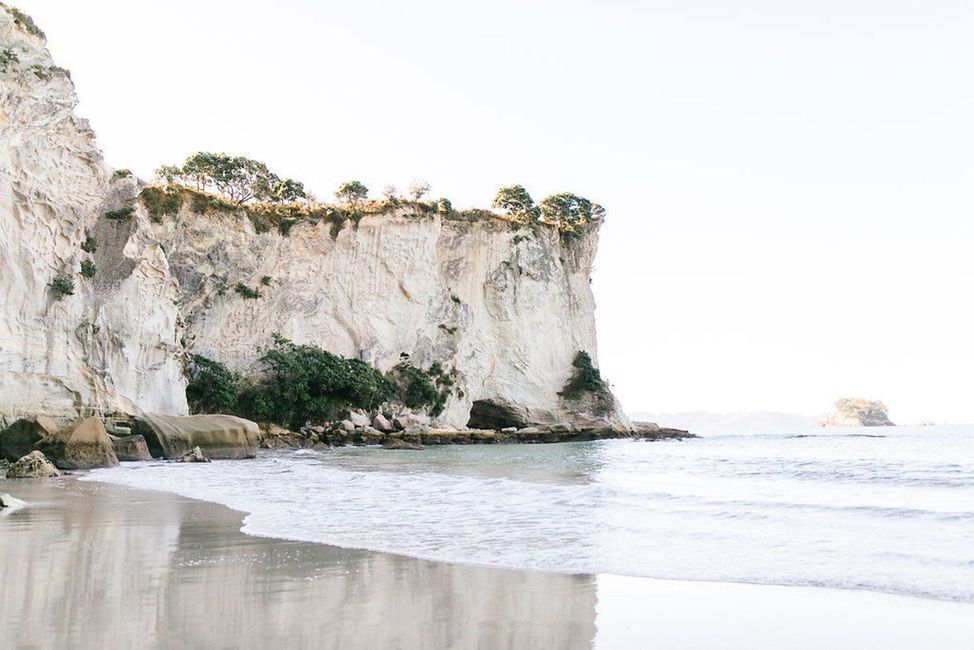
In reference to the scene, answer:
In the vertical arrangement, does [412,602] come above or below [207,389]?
below

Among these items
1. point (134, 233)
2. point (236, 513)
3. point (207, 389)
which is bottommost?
point (236, 513)

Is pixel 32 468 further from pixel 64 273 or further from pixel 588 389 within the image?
pixel 588 389

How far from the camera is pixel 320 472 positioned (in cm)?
1708

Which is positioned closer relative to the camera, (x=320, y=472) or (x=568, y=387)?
(x=320, y=472)

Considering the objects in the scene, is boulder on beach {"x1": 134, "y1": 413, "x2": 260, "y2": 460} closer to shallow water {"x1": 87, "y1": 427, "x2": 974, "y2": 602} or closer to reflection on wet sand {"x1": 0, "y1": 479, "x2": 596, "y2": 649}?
shallow water {"x1": 87, "y1": 427, "x2": 974, "y2": 602}

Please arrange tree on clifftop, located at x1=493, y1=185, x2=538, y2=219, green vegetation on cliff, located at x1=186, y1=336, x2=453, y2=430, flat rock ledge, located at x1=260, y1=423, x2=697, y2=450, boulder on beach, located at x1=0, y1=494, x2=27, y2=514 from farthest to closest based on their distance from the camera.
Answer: tree on clifftop, located at x1=493, y1=185, x2=538, y2=219
green vegetation on cliff, located at x1=186, y1=336, x2=453, y2=430
flat rock ledge, located at x1=260, y1=423, x2=697, y2=450
boulder on beach, located at x1=0, y1=494, x2=27, y2=514

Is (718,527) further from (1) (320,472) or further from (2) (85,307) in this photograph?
(2) (85,307)

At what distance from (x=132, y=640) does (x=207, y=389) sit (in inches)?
1192

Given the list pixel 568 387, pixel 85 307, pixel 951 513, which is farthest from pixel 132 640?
pixel 568 387

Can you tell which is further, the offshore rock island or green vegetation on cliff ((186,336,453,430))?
green vegetation on cliff ((186,336,453,430))

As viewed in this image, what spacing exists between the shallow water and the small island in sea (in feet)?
386

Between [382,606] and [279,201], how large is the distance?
42928 mm

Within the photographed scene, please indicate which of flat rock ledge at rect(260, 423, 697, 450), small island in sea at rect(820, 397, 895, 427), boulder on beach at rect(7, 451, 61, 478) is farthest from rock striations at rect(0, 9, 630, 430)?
small island in sea at rect(820, 397, 895, 427)

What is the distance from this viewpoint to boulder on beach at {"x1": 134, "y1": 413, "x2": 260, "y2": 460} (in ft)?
70.1
